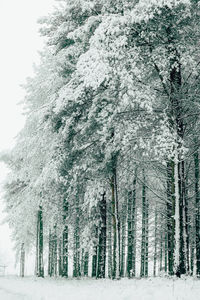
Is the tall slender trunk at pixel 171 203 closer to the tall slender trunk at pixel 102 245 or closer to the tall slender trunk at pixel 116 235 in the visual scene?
the tall slender trunk at pixel 116 235

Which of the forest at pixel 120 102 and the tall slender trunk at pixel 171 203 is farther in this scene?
the tall slender trunk at pixel 171 203

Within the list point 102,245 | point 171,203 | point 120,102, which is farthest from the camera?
point 102,245

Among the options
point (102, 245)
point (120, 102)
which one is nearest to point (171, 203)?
point (120, 102)

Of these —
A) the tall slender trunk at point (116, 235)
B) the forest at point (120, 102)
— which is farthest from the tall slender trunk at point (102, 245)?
the tall slender trunk at point (116, 235)

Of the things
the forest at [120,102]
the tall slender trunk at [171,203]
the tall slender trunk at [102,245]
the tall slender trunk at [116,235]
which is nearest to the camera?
the forest at [120,102]

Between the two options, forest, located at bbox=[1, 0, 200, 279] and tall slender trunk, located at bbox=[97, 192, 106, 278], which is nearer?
forest, located at bbox=[1, 0, 200, 279]

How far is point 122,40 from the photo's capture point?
31.6 ft

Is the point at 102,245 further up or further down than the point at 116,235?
further down

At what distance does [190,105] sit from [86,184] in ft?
21.3

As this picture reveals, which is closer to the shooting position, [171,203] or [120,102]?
[120,102]

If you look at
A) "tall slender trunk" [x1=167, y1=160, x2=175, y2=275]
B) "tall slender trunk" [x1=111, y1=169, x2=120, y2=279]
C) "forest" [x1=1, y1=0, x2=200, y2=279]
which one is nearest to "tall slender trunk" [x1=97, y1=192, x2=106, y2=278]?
"forest" [x1=1, y1=0, x2=200, y2=279]

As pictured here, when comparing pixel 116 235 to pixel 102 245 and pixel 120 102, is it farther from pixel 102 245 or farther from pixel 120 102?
pixel 120 102

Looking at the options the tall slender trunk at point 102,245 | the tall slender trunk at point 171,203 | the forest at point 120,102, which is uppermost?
the forest at point 120,102

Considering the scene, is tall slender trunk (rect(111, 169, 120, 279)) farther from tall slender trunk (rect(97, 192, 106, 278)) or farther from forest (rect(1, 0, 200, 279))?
tall slender trunk (rect(97, 192, 106, 278))
